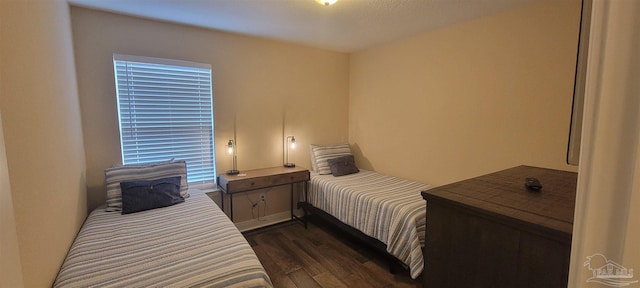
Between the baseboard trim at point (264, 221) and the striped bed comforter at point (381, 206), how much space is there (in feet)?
1.35

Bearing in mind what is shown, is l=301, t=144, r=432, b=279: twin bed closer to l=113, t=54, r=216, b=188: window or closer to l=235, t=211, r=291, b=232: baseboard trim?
l=235, t=211, r=291, b=232: baseboard trim

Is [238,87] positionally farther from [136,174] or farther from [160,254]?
[160,254]

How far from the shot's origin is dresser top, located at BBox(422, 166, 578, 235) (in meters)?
0.79

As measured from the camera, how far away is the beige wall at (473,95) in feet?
7.26

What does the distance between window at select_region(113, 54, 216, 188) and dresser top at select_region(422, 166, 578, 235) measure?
267 cm

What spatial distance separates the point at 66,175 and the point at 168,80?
131cm

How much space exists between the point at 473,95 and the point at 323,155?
1891 mm

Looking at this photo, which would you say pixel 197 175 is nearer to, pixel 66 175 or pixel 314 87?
pixel 66 175

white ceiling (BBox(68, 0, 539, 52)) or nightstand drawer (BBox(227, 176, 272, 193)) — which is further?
nightstand drawer (BBox(227, 176, 272, 193))

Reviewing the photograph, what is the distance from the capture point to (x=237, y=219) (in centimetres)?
329

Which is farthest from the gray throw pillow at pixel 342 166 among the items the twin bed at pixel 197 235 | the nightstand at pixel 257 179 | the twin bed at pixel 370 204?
the nightstand at pixel 257 179

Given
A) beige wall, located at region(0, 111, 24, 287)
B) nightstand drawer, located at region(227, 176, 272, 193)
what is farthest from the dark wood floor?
beige wall, located at region(0, 111, 24, 287)

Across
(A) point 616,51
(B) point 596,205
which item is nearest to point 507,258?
(B) point 596,205

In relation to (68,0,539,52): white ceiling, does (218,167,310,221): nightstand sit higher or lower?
lower
